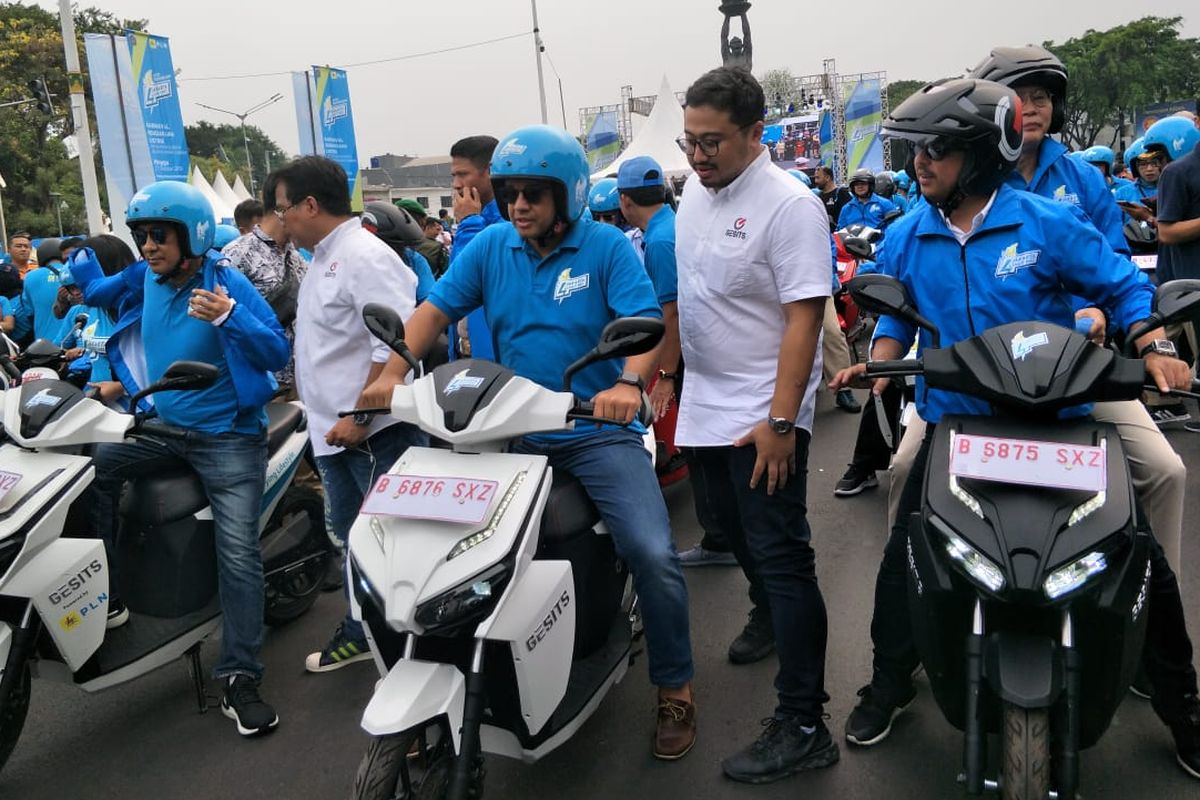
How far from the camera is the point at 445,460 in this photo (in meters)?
2.50

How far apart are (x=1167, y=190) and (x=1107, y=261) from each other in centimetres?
332

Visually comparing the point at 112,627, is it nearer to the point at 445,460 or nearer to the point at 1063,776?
the point at 445,460

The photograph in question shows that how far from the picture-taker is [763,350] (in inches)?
116

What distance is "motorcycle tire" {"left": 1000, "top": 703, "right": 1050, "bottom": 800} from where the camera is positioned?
81.8 inches

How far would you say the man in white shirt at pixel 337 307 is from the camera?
3.58 meters

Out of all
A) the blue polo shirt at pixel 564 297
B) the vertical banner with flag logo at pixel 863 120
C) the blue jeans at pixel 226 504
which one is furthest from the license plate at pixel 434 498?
the vertical banner with flag logo at pixel 863 120

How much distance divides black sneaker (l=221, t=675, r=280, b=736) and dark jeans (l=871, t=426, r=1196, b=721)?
2110 mm

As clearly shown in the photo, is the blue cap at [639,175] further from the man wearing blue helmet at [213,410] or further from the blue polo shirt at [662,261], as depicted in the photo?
the man wearing blue helmet at [213,410]

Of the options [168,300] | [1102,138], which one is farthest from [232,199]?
[1102,138]

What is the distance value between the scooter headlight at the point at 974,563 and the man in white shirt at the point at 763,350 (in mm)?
674

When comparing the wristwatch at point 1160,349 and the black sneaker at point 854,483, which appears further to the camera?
the black sneaker at point 854,483

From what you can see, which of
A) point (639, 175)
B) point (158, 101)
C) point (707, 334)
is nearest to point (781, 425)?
point (707, 334)

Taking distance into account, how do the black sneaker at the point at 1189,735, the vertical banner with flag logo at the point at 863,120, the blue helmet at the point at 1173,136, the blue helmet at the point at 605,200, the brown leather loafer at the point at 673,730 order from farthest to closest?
the vertical banner with flag logo at the point at 863,120
the blue helmet at the point at 1173,136
the blue helmet at the point at 605,200
the brown leather loafer at the point at 673,730
the black sneaker at the point at 1189,735

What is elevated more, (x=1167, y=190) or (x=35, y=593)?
(x=1167, y=190)
